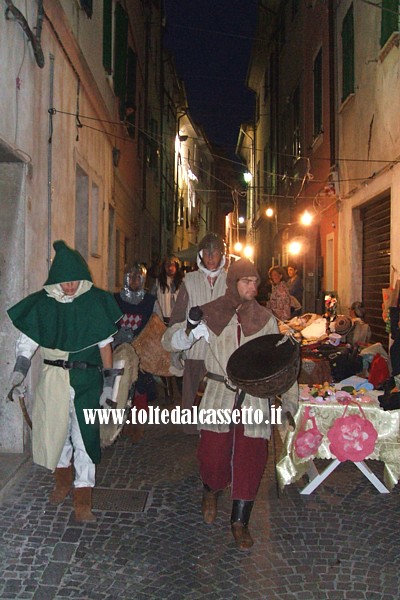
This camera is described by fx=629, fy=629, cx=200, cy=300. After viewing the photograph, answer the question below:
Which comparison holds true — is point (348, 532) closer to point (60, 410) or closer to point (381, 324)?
point (60, 410)

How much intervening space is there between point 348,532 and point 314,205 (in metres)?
11.0

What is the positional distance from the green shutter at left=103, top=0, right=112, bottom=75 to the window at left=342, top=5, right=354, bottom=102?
168 inches

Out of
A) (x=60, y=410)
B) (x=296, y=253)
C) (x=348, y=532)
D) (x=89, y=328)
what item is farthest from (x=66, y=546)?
(x=296, y=253)

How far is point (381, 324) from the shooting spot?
9672mm

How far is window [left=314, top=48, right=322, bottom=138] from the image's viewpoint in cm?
1445

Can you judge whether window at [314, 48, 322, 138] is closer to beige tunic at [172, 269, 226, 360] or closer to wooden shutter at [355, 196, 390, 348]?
wooden shutter at [355, 196, 390, 348]

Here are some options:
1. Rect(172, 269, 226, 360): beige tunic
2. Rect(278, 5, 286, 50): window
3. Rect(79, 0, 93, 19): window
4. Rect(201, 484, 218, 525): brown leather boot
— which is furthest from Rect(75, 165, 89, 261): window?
Rect(278, 5, 286, 50): window

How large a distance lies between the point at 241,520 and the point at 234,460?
1.32 ft

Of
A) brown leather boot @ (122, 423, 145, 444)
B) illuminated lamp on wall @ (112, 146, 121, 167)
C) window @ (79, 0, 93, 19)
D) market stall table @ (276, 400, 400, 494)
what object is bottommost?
brown leather boot @ (122, 423, 145, 444)

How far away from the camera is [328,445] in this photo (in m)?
5.18

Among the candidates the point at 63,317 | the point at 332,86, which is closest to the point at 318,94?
the point at 332,86

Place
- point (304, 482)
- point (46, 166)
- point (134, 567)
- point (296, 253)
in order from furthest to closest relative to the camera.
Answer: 1. point (296, 253)
2. point (46, 166)
3. point (304, 482)
4. point (134, 567)

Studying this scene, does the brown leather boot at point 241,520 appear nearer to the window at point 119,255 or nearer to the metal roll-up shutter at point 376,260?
the metal roll-up shutter at point 376,260

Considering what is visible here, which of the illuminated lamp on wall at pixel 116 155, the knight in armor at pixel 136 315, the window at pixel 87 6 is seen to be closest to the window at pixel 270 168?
the illuminated lamp on wall at pixel 116 155
